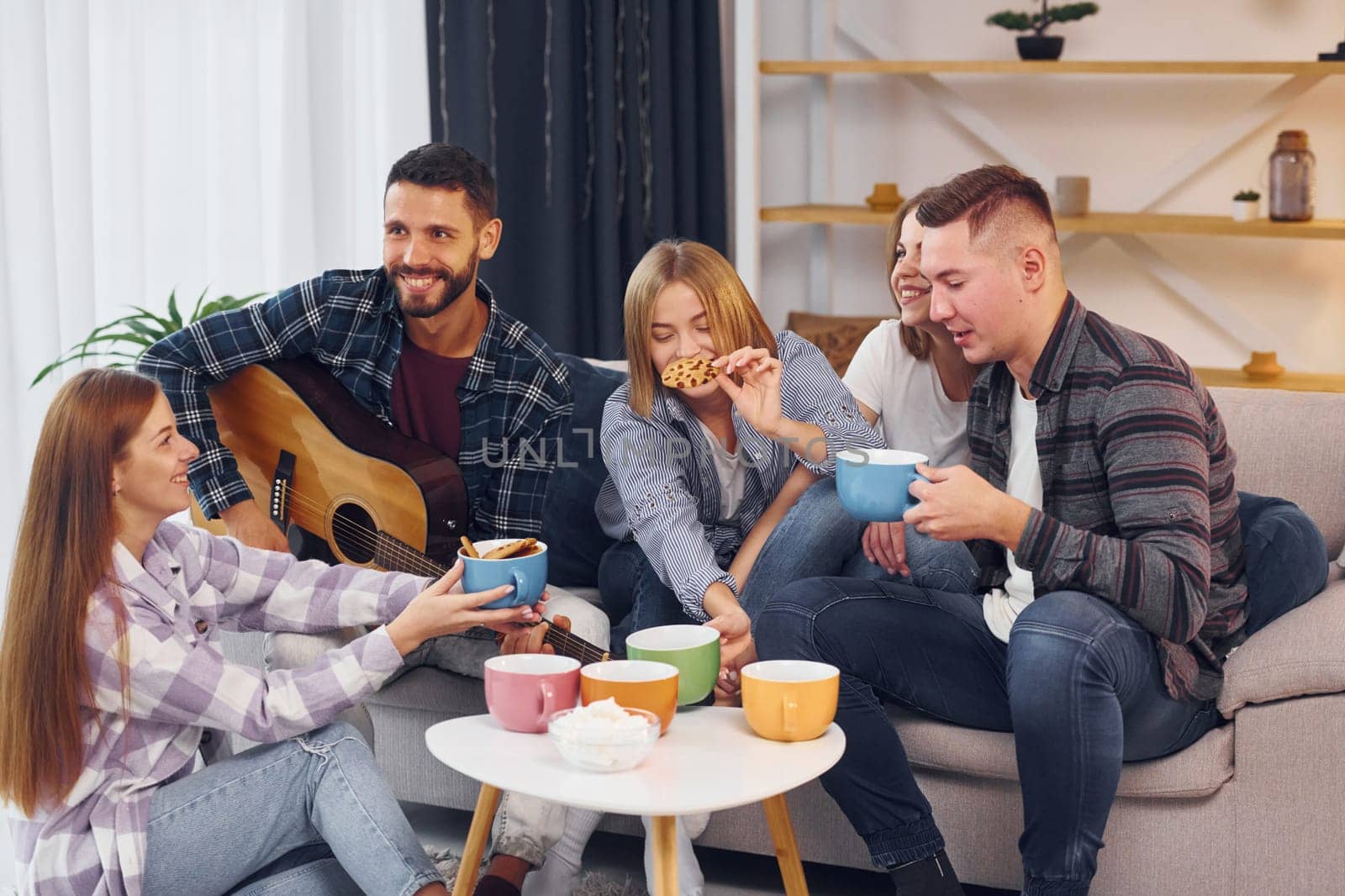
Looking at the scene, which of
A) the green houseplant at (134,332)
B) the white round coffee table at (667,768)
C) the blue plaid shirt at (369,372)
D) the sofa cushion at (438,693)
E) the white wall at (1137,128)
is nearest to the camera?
the white round coffee table at (667,768)

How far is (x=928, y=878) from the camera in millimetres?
1774

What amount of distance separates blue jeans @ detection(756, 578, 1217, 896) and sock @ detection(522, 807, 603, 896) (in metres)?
0.36

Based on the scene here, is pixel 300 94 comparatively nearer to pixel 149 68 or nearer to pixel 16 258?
pixel 149 68

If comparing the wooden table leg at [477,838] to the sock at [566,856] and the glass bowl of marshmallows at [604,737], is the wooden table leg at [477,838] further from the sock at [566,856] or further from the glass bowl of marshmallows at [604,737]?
the glass bowl of marshmallows at [604,737]

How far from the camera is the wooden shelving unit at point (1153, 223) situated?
139 inches

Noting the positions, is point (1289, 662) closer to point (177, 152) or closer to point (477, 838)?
point (477, 838)

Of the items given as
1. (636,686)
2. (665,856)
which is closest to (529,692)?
(636,686)

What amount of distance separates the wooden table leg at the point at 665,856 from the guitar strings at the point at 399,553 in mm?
403

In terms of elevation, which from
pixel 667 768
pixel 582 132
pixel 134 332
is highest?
pixel 582 132

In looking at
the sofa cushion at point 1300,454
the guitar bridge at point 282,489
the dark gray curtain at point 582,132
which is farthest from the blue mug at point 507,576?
the dark gray curtain at point 582,132

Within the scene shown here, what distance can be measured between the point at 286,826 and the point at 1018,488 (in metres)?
1.12

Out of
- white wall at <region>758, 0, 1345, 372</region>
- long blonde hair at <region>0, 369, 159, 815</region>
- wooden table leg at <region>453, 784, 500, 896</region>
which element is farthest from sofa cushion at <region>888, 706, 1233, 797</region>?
white wall at <region>758, 0, 1345, 372</region>

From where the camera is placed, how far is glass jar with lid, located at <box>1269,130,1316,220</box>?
355cm

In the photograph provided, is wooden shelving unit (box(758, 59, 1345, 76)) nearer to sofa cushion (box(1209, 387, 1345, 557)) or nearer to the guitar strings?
sofa cushion (box(1209, 387, 1345, 557))
